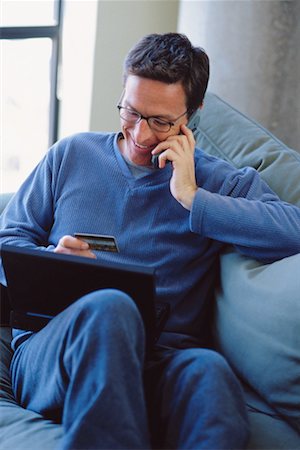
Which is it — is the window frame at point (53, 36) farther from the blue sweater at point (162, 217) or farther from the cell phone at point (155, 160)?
the cell phone at point (155, 160)

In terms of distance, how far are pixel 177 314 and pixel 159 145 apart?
40cm

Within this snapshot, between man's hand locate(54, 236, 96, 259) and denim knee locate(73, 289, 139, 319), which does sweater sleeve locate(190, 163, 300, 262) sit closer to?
man's hand locate(54, 236, 96, 259)

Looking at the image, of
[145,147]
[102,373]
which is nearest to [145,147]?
[145,147]

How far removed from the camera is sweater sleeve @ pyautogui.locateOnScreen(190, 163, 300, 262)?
1.85 metres

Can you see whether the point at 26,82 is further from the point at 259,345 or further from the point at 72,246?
→ the point at 259,345

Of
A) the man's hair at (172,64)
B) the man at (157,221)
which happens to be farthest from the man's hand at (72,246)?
the man's hair at (172,64)

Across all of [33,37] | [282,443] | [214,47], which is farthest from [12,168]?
[282,443]

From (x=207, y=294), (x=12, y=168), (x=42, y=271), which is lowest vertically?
(x=12, y=168)

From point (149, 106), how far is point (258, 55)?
95 centimetres

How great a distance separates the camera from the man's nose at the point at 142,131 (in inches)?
74.4

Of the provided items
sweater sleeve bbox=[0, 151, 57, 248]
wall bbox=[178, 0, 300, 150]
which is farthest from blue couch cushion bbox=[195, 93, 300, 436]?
wall bbox=[178, 0, 300, 150]

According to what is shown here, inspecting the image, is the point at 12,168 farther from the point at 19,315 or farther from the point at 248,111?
the point at 19,315

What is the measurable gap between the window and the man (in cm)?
115

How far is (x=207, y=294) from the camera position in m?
1.97
